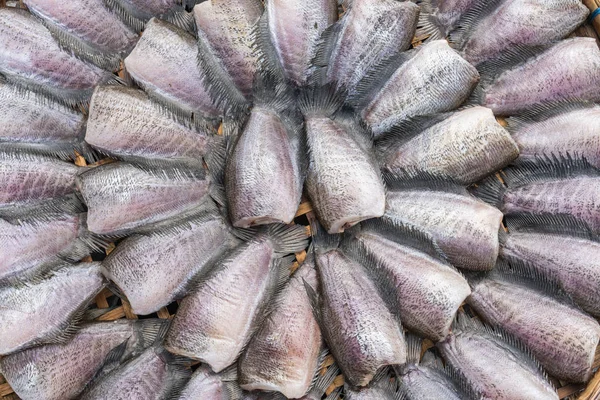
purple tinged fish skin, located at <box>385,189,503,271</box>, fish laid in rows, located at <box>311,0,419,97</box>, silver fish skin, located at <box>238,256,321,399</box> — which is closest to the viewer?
silver fish skin, located at <box>238,256,321,399</box>

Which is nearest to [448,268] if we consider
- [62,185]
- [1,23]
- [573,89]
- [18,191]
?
[573,89]

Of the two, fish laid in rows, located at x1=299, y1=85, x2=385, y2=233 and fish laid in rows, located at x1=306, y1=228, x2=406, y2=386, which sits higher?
fish laid in rows, located at x1=299, y1=85, x2=385, y2=233

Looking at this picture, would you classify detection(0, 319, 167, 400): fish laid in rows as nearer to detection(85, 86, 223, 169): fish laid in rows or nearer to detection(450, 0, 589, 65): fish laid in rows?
detection(85, 86, 223, 169): fish laid in rows

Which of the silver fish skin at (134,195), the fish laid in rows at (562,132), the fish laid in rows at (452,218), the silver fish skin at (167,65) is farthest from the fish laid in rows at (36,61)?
the fish laid in rows at (562,132)

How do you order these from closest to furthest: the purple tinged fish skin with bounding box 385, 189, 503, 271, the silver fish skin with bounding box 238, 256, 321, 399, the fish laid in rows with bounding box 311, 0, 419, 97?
1. the silver fish skin with bounding box 238, 256, 321, 399
2. the purple tinged fish skin with bounding box 385, 189, 503, 271
3. the fish laid in rows with bounding box 311, 0, 419, 97

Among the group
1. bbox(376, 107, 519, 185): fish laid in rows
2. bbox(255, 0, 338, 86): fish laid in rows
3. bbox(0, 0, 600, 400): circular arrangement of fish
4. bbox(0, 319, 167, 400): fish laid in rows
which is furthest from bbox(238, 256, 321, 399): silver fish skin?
bbox(255, 0, 338, 86): fish laid in rows

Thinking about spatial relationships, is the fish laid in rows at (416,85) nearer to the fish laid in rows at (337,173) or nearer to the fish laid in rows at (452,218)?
the fish laid in rows at (337,173)

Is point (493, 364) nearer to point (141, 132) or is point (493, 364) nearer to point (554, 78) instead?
point (554, 78)

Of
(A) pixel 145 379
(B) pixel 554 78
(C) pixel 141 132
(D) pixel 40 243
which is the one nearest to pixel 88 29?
(C) pixel 141 132
